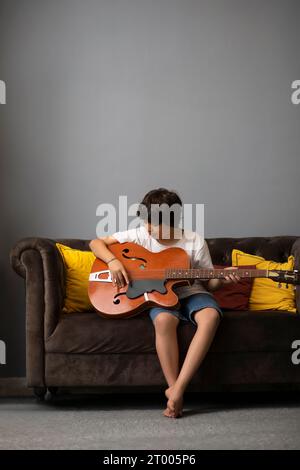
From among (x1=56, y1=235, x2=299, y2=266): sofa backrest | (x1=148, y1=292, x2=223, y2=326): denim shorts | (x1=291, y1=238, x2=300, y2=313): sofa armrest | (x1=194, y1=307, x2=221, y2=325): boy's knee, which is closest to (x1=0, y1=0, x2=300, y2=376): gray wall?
(x1=56, y1=235, x2=299, y2=266): sofa backrest

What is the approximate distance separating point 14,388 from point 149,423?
3.49 feet

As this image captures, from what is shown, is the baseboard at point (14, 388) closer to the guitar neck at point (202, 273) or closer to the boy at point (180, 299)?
the boy at point (180, 299)

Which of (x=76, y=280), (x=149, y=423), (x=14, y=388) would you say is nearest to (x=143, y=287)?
(x=76, y=280)

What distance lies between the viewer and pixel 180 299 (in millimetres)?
2766

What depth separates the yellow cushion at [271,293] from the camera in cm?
302

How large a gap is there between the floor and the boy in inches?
6.6

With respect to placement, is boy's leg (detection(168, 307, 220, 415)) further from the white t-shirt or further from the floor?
the white t-shirt

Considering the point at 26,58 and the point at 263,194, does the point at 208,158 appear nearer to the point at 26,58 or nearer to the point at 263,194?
the point at 263,194

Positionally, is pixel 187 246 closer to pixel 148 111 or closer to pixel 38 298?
pixel 38 298

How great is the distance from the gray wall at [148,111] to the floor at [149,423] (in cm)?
103

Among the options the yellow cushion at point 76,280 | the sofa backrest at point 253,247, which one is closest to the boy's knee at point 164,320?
the yellow cushion at point 76,280

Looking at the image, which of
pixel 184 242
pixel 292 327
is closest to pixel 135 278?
pixel 184 242

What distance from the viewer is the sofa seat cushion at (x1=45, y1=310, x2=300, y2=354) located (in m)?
2.65

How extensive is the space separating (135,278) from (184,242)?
301 mm
